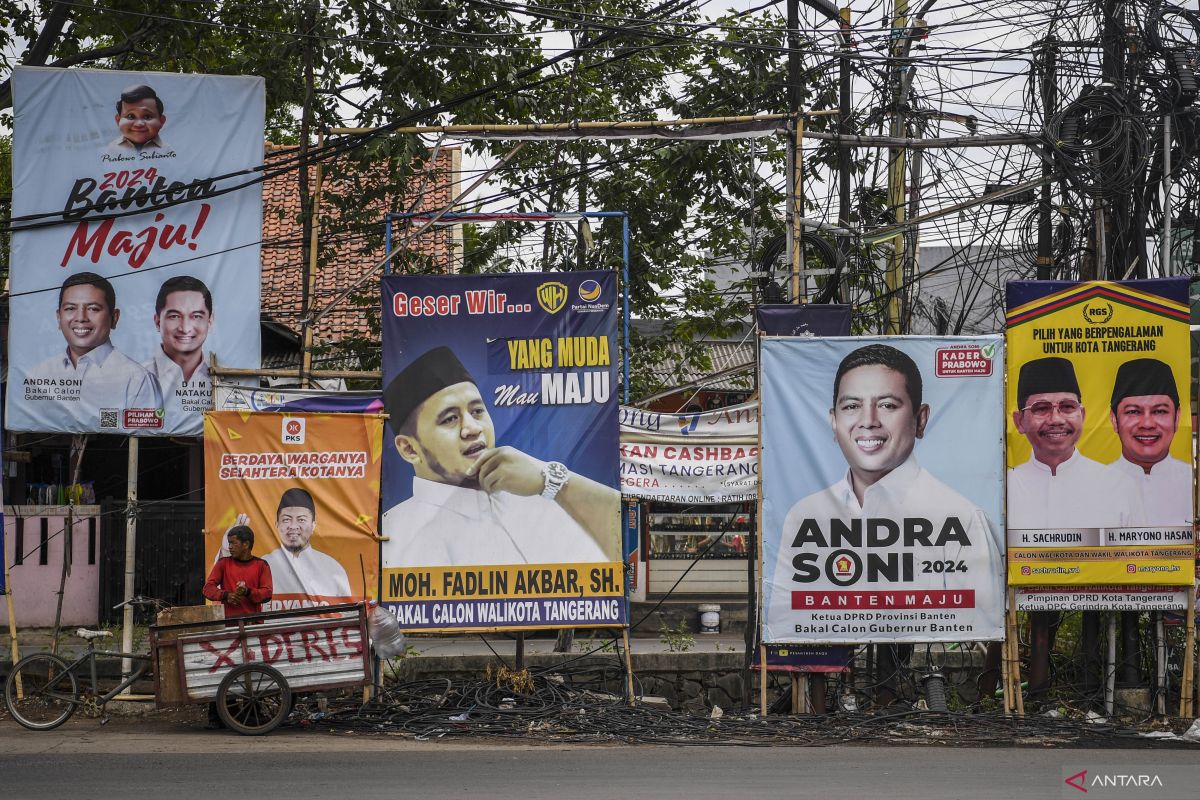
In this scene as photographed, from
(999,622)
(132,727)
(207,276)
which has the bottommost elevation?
(132,727)

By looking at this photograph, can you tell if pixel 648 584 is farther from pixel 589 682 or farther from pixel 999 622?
pixel 999 622

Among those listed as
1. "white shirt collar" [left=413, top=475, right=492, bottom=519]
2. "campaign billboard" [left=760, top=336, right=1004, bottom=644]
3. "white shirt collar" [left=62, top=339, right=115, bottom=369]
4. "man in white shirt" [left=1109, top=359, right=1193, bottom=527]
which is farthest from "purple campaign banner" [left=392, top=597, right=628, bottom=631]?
"man in white shirt" [left=1109, top=359, right=1193, bottom=527]

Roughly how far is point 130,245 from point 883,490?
7.70 meters

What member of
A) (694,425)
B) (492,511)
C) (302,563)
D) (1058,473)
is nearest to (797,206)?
(694,425)

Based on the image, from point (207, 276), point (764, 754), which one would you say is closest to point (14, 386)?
point (207, 276)

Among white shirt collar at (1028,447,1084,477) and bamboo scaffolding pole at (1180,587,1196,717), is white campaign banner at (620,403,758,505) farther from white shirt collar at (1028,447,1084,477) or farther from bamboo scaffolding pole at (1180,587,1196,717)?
bamboo scaffolding pole at (1180,587,1196,717)

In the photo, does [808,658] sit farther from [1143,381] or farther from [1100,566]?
[1143,381]

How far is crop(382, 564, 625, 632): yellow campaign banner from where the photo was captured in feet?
36.3

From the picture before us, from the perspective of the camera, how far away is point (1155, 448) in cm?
1068

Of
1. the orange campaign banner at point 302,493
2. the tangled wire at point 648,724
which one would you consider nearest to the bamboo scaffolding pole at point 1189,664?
the tangled wire at point 648,724

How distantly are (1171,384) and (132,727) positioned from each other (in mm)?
9841

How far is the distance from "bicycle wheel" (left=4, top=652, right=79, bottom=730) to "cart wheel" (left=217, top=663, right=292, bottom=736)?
4.89 feet

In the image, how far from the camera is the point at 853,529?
1086cm

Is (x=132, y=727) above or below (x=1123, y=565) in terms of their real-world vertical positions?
below
